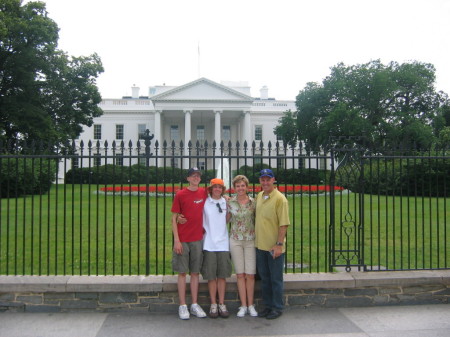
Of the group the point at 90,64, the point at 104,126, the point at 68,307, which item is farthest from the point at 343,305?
the point at 104,126

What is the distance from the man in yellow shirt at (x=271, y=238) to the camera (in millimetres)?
3947

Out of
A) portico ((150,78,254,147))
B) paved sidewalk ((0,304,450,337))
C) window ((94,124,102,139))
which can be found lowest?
paved sidewalk ((0,304,450,337))

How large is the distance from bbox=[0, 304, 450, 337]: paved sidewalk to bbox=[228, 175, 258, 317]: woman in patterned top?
245 millimetres

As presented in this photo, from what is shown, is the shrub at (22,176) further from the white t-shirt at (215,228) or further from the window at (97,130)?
the window at (97,130)

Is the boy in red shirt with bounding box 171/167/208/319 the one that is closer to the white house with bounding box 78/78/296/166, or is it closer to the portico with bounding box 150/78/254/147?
the portico with bounding box 150/78/254/147

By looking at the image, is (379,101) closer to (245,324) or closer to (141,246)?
(141,246)

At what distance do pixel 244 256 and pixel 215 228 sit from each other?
435 mm

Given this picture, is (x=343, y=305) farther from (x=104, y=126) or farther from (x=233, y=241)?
(x=104, y=126)

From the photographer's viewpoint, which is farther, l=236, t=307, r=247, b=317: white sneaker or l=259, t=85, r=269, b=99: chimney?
l=259, t=85, r=269, b=99: chimney

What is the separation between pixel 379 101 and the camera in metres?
35.2

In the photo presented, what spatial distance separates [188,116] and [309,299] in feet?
140

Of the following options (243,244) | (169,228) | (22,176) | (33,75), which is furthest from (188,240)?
(33,75)

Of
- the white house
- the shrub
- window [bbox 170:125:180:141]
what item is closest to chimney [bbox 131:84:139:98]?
the white house

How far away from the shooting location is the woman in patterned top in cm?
407
